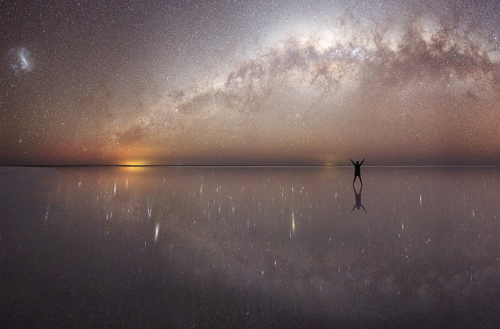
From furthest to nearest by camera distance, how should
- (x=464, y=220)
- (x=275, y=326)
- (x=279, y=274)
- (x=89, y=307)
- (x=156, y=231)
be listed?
(x=464, y=220) < (x=156, y=231) < (x=279, y=274) < (x=89, y=307) < (x=275, y=326)

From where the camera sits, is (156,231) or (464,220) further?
(464,220)

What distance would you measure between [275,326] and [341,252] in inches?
103

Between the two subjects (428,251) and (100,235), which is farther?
(100,235)

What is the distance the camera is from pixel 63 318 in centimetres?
301

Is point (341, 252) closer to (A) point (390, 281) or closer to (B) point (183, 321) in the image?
(A) point (390, 281)

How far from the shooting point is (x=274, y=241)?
5.99 m

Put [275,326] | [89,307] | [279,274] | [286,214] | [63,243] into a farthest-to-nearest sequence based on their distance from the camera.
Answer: [286,214] → [63,243] → [279,274] → [89,307] → [275,326]

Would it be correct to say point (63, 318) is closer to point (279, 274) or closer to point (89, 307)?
point (89, 307)

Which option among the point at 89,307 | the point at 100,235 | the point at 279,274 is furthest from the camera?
the point at 100,235

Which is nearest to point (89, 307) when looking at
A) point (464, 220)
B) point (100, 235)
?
point (100, 235)

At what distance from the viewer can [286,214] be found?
29.3ft

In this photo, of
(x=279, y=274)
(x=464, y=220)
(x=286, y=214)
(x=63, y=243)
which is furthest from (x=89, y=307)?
(x=464, y=220)

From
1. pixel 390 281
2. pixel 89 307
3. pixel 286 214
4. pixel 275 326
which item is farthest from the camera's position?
pixel 286 214

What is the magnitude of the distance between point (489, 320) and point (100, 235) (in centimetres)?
634
